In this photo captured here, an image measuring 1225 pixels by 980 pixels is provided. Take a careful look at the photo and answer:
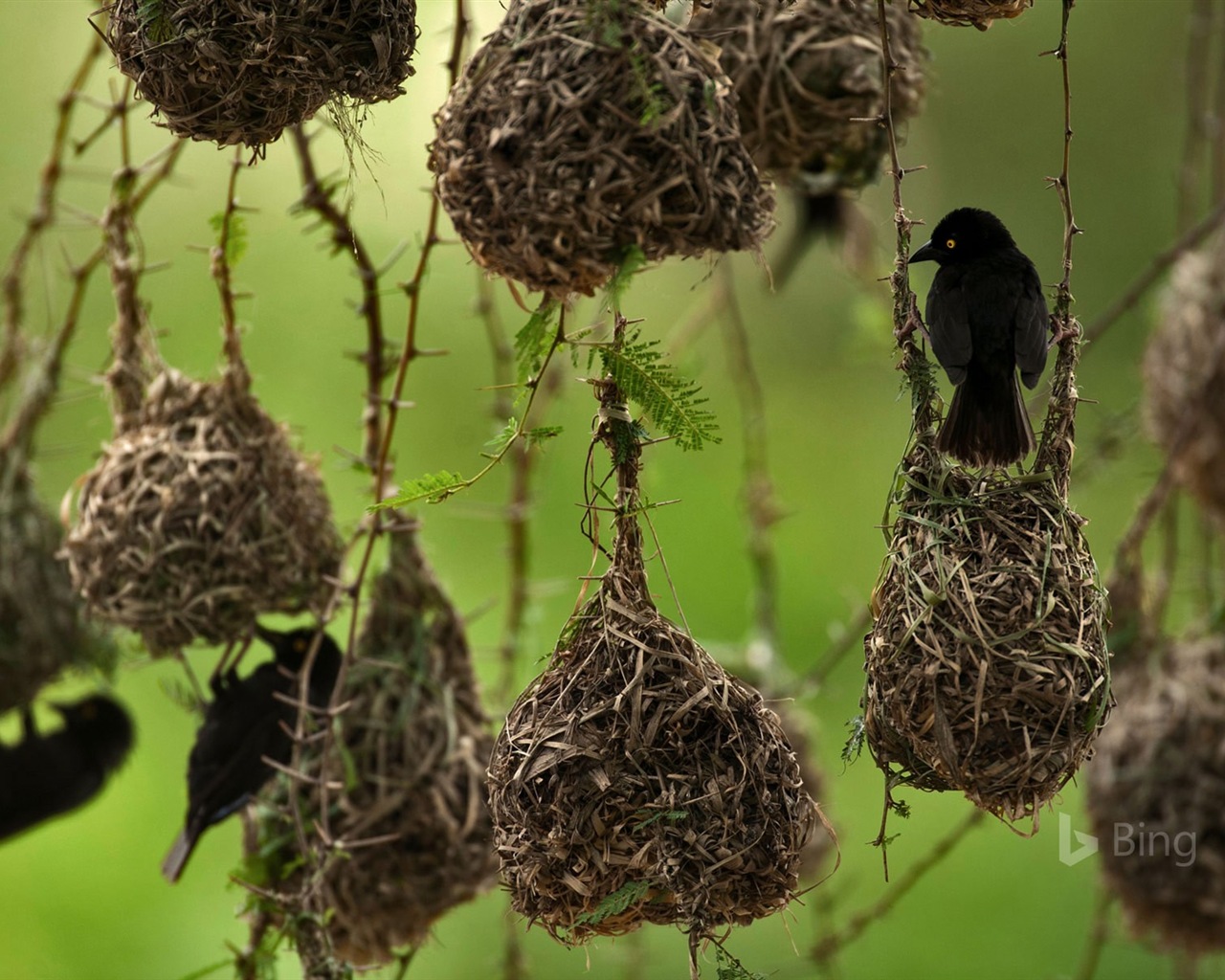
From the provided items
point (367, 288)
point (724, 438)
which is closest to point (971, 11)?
point (367, 288)

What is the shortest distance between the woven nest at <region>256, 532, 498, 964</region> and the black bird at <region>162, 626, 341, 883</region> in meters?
0.09

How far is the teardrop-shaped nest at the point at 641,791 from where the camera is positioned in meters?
1.81

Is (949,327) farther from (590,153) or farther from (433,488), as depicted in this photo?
(433,488)

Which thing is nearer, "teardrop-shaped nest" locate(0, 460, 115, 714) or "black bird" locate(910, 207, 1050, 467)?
"black bird" locate(910, 207, 1050, 467)

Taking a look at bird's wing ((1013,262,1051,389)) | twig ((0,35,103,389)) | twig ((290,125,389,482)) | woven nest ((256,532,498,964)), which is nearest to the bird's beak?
bird's wing ((1013,262,1051,389))

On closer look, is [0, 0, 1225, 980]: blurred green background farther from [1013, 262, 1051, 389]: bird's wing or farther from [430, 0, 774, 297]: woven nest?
[430, 0, 774, 297]: woven nest

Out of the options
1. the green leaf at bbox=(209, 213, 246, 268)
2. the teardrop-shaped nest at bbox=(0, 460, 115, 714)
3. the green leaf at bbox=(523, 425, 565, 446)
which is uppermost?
the green leaf at bbox=(209, 213, 246, 268)

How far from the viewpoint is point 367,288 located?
8.30 ft

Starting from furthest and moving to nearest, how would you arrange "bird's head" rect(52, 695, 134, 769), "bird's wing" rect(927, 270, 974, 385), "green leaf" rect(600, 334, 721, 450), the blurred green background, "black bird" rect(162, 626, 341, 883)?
the blurred green background, "bird's head" rect(52, 695, 134, 769), "black bird" rect(162, 626, 341, 883), "bird's wing" rect(927, 270, 974, 385), "green leaf" rect(600, 334, 721, 450)

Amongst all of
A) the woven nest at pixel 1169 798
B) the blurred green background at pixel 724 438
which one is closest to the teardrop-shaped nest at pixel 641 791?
the woven nest at pixel 1169 798

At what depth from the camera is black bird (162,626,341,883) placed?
2.65 meters

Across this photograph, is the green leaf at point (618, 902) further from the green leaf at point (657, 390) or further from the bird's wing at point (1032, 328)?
the bird's wing at point (1032, 328)

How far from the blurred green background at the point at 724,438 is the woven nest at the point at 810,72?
10.6 ft

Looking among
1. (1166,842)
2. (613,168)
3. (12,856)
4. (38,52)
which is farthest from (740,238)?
(12,856)
